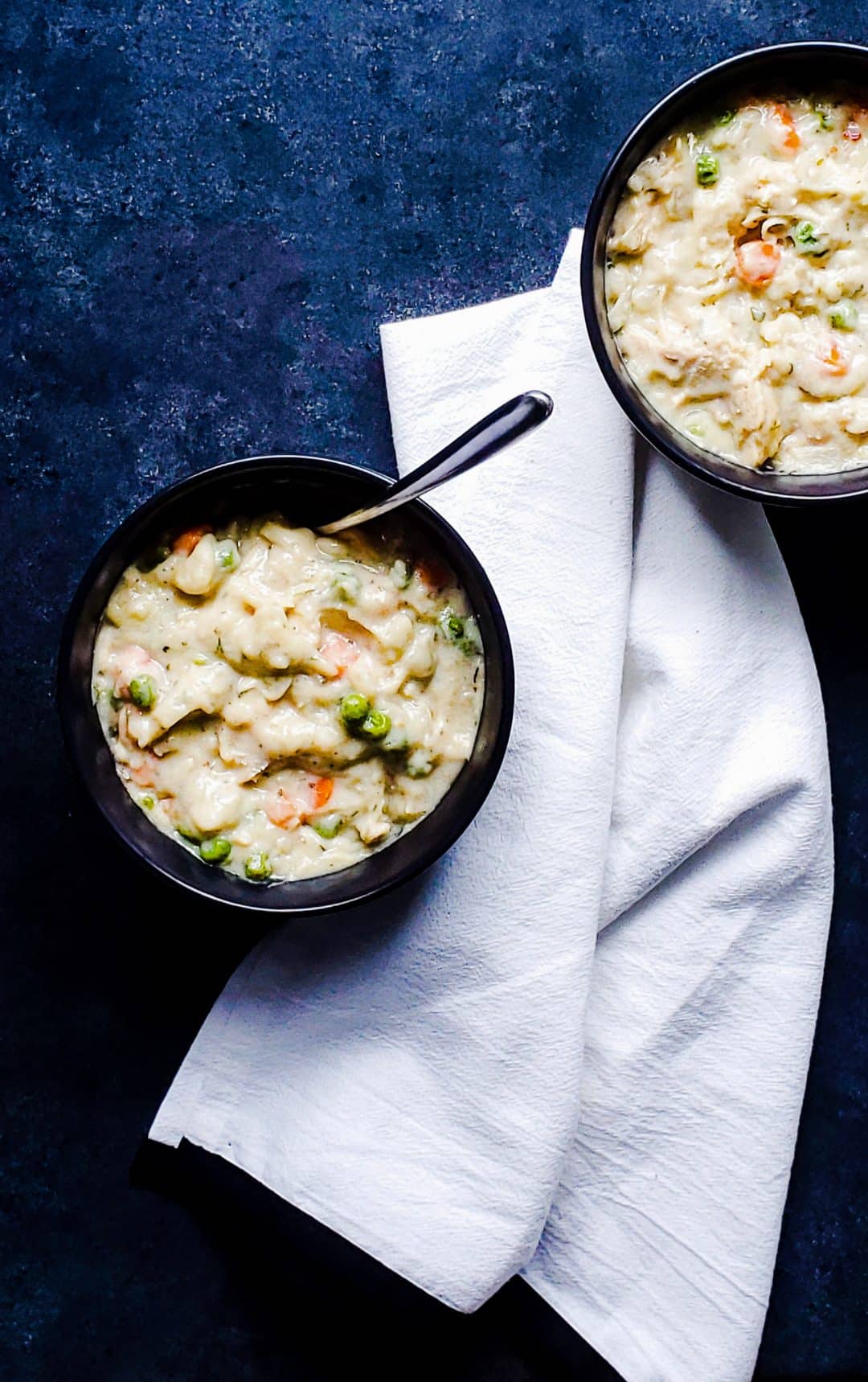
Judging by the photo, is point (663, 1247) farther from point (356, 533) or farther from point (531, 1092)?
point (356, 533)

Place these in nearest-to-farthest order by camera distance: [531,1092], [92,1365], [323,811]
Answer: [323,811] < [531,1092] < [92,1365]

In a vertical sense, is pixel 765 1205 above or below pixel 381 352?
below

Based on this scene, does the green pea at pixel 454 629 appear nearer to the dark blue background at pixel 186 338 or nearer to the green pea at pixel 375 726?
the green pea at pixel 375 726

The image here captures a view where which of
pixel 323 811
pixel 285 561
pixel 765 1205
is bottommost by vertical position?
pixel 765 1205

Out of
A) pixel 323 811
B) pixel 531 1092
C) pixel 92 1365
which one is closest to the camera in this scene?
pixel 323 811

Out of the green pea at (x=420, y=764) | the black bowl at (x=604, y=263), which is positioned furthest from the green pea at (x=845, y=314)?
the green pea at (x=420, y=764)

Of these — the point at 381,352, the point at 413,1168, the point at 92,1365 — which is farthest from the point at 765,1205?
the point at 381,352

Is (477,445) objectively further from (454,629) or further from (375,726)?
(375,726)
